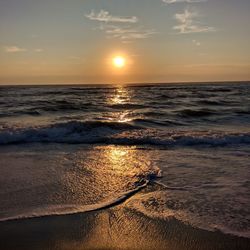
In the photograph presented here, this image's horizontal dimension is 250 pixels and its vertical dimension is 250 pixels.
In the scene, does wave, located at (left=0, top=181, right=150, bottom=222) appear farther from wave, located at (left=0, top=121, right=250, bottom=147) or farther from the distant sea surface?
wave, located at (left=0, top=121, right=250, bottom=147)

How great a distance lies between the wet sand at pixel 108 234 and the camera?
410 centimetres

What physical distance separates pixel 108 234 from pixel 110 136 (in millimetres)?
8636

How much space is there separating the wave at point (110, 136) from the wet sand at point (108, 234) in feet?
21.2

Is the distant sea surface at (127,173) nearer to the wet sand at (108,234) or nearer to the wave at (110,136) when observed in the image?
the wave at (110,136)

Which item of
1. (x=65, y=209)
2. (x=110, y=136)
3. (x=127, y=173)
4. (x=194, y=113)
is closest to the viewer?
(x=65, y=209)

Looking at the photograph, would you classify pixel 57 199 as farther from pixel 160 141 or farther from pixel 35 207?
pixel 160 141

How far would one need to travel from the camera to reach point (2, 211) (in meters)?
5.14

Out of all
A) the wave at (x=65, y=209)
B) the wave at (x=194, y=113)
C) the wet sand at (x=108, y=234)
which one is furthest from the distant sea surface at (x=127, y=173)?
the wave at (x=194, y=113)

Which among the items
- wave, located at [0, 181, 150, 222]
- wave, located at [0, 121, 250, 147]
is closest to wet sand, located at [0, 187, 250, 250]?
wave, located at [0, 181, 150, 222]

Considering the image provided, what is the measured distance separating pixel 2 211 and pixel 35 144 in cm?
633

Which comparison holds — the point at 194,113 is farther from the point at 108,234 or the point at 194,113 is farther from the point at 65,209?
the point at 108,234

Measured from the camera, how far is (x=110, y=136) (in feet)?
42.7

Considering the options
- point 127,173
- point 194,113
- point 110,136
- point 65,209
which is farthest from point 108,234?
point 194,113

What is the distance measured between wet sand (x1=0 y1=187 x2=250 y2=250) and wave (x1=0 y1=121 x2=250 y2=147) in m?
6.45
